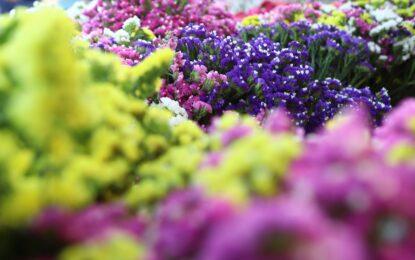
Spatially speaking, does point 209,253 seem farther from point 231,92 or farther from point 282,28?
point 282,28

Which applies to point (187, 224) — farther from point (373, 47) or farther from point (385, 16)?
point (385, 16)

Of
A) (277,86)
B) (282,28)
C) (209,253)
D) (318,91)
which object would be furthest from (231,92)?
(209,253)

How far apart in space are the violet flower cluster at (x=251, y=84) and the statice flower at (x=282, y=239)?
216 cm

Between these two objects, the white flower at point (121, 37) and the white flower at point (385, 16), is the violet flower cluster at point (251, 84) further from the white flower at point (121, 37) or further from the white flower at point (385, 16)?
the white flower at point (385, 16)

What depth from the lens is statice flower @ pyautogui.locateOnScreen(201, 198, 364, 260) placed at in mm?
811

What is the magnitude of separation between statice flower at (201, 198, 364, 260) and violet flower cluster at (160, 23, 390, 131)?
2.16m

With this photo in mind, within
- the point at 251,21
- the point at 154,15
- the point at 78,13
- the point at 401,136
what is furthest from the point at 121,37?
the point at 401,136

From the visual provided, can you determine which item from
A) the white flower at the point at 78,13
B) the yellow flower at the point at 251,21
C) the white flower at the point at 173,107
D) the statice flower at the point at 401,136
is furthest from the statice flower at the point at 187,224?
the yellow flower at the point at 251,21

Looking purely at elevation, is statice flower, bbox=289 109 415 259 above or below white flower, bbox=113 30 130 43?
below

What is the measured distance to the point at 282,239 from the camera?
82 cm

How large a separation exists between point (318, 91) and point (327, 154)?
2.64 m

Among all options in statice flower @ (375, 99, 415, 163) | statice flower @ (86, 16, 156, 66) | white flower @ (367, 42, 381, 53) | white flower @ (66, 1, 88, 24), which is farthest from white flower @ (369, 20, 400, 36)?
statice flower @ (375, 99, 415, 163)

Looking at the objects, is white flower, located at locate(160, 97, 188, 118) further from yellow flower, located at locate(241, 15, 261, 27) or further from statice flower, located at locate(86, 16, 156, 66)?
yellow flower, located at locate(241, 15, 261, 27)

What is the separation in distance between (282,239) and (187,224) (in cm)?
23
